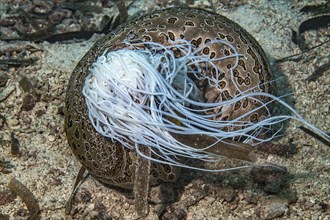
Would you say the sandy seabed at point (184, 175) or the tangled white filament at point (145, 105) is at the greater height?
the tangled white filament at point (145, 105)

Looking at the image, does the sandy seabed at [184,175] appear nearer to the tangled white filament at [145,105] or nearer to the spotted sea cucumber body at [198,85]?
the spotted sea cucumber body at [198,85]

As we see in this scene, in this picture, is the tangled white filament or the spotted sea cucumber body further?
the spotted sea cucumber body

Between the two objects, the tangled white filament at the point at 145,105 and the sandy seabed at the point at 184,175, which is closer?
the tangled white filament at the point at 145,105

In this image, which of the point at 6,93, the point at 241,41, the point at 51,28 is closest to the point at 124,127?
the point at 241,41

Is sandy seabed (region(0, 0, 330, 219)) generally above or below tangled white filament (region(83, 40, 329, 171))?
below

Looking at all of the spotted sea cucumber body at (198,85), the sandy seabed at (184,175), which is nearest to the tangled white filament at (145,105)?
the spotted sea cucumber body at (198,85)

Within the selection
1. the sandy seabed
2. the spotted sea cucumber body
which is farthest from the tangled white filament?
the sandy seabed

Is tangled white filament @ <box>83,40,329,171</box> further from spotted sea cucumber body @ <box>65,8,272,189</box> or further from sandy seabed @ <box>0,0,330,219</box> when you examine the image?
sandy seabed @ <box>0,0,330,219</box>
